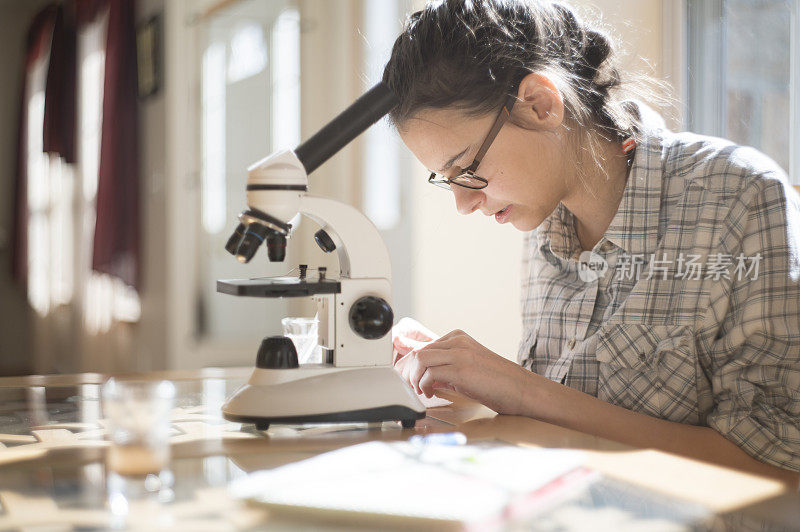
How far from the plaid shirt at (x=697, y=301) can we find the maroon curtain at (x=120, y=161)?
331 cm

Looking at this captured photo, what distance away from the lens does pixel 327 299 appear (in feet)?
3.78

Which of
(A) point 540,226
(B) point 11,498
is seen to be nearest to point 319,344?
(B) point 11,498

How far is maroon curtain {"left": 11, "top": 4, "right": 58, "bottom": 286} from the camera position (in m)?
6.19

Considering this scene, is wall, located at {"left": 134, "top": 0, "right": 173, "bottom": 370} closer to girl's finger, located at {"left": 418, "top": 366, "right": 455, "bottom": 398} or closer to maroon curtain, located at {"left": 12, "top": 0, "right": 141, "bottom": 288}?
maroon curtain, located at {"left": 12, "top": 0, "right": 141, "bottom": 288}

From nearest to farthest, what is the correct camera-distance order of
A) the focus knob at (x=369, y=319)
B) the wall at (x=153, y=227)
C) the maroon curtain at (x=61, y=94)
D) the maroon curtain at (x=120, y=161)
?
the focus knob at (x=369, y=319) < the wall at (x=153, y=227) < the maroon curtain at (x=120, y=161) < the maroon curtain at (x=61, y=94)

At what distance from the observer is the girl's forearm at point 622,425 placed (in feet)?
3.92

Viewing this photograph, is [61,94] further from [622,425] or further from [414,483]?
[414,483]

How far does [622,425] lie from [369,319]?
1.34 feet

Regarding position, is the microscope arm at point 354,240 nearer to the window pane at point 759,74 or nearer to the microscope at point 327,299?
the microscope at point 327,299

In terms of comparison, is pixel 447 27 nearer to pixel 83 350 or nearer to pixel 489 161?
pixel 489 161

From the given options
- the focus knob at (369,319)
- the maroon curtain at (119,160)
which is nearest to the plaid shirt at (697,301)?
the focus knob at (369,319)

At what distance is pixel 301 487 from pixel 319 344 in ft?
1.45

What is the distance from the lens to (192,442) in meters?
1.01

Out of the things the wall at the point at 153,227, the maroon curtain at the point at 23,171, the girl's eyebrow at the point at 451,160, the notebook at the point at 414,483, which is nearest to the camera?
the notebook at the point at 414,483
